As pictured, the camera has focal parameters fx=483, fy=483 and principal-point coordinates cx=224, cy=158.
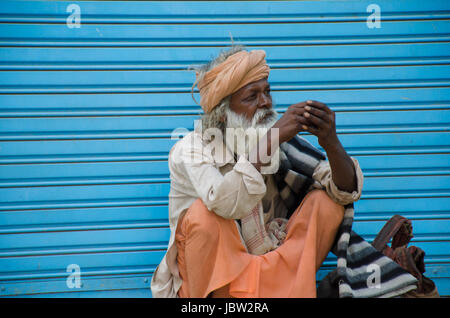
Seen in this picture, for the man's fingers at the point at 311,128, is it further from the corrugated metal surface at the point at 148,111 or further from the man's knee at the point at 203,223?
the corrugated metal surface at the point at 148,111

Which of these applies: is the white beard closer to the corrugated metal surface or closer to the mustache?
the mustache

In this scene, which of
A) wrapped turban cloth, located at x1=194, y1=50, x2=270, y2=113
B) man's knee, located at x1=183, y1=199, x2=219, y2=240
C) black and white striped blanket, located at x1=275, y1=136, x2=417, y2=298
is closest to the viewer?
man's knee, located at x1=183, y1=199, x2=219, y2=240

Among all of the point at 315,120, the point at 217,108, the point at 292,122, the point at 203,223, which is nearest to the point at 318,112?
the point at 315,120

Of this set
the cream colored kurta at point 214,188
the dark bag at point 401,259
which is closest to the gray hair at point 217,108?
the cream colored kurta at point 214,188

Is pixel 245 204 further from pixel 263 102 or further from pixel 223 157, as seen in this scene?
pixel 263 102

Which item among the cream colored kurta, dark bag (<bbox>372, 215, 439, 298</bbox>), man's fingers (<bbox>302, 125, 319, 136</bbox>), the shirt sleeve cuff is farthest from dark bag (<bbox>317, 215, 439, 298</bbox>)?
man's fingers (<bbox>302, 125, 319, 136</bbox>)

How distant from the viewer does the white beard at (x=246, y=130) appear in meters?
2.96

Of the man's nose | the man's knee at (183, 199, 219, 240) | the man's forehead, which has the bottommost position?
the man's knee at (183, 199, 219, 240)

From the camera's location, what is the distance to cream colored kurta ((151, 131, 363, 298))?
259cm

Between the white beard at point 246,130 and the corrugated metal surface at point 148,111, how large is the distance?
602 millimetres

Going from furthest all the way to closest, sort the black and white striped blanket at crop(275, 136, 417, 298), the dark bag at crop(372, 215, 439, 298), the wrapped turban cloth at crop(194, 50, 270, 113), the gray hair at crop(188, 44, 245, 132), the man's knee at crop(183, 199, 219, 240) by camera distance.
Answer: the gray hair at crop(188, 44, 245, 132) → the wrapped turban cloth at crop(194, 50, 270, 113) → the dark bag at crop(372, 215, 439, 298) → the black and white striped blanket at crop(275, 136, 417, 298) → the man's knee at crop(183, 199, 219, 240)

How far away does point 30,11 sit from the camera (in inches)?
137

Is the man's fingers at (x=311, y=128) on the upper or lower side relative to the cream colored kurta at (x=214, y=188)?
upper
